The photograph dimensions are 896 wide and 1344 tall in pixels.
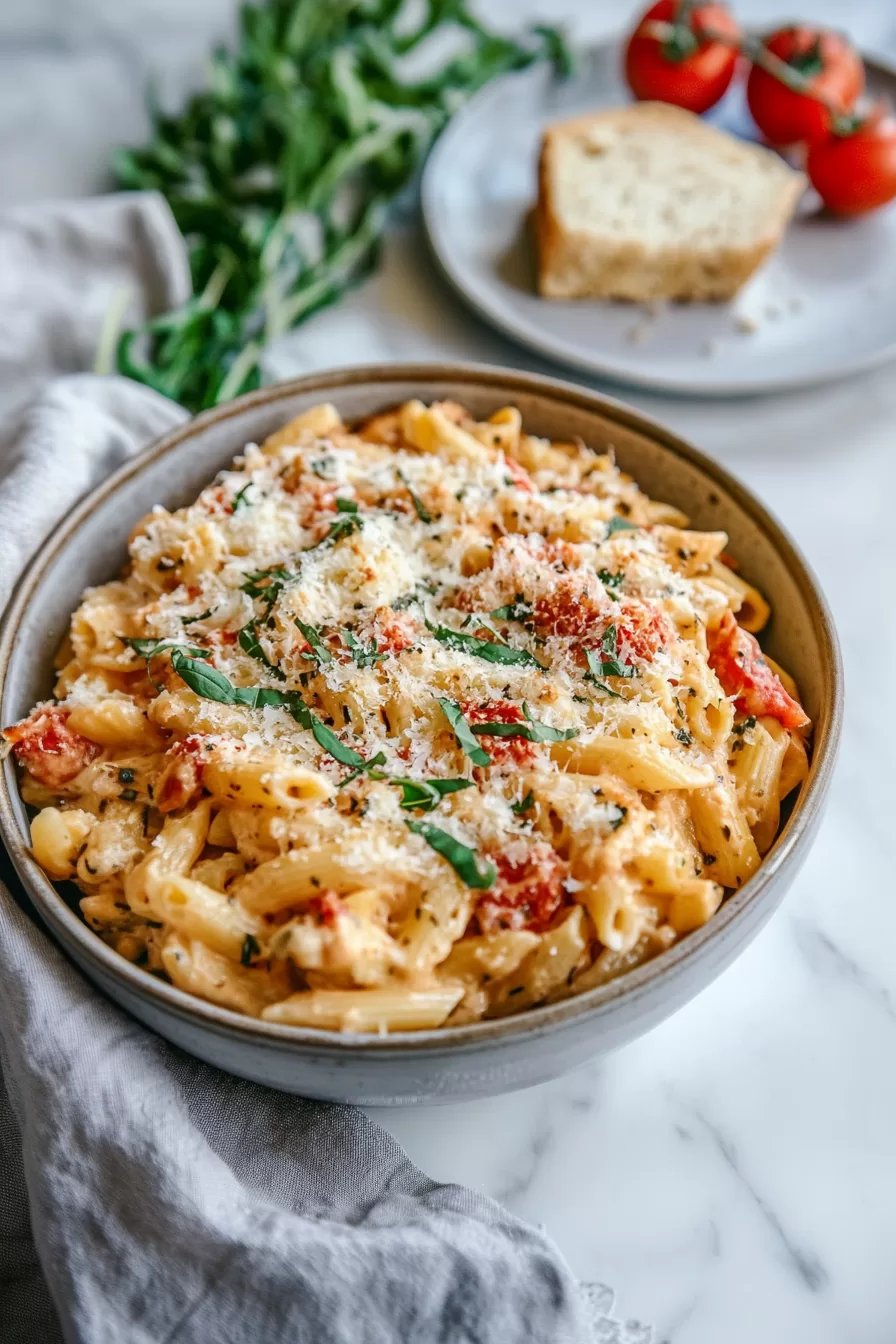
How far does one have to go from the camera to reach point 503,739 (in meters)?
2.21

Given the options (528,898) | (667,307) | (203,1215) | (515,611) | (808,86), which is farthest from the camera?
(808,86)

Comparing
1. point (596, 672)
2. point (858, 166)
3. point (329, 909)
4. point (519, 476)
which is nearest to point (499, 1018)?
point (329, 909)

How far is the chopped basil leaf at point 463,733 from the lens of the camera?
7.12 ft

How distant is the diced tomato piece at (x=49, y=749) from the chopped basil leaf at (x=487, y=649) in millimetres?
729

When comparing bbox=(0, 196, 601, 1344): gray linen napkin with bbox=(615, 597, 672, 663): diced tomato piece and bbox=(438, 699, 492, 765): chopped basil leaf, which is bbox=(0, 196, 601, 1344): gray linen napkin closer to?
bbox=(438, 699, 492, 765): chopped basil leaf

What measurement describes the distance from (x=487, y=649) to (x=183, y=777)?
621mm

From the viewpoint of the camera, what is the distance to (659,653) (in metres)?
2.33

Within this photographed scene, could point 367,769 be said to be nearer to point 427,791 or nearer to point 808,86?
point 427,791

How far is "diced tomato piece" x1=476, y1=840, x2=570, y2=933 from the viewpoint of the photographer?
206 cm

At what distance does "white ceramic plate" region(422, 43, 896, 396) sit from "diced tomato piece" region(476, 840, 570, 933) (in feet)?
6.20

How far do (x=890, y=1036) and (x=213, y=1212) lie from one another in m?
1.40

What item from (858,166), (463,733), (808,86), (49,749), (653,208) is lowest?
(49,749)

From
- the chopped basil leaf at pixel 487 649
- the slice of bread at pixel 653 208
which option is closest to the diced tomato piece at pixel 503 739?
the chopped basil leaf at pixel 487 649

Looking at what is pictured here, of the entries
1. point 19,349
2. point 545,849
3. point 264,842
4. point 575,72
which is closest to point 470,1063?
point 545,849
